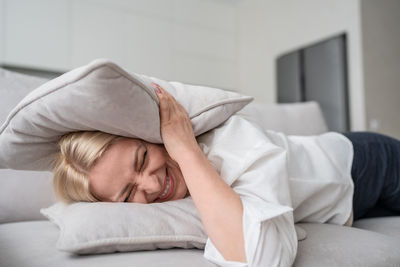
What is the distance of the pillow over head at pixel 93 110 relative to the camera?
61 cm

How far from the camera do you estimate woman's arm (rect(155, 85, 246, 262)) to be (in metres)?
0.65

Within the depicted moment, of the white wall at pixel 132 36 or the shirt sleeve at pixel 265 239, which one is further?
the white wall at pixel 132 36

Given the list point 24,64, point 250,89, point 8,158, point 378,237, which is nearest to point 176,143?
point 8,158

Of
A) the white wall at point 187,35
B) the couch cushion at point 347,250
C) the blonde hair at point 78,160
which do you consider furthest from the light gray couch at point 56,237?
the white wall at point 187,35

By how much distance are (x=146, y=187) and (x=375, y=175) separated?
2.56 ft

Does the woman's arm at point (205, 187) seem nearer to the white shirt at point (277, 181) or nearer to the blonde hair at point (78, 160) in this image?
the white shirt at point (277, 181)

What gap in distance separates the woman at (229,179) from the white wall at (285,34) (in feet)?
7.66

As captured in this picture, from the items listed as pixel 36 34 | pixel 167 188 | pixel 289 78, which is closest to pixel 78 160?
pixel 167 188

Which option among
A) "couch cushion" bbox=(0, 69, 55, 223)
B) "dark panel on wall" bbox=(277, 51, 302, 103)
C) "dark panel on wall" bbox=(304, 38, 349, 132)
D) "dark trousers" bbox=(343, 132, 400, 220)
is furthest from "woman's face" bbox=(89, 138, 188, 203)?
"dark panel on wall" bbox=(277, 51, 302, 103)

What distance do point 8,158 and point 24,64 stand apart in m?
2.70

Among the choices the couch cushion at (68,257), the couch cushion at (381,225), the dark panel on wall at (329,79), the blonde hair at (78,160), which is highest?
the dark panel on wall at (329,79)

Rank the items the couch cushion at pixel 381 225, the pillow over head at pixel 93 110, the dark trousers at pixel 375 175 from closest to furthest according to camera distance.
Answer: the pillow over head at pixel 93 110
the couch cushion at pixel 381 225
the dark trousers at pixel 375 175

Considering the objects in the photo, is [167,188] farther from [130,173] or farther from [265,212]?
[265,212]

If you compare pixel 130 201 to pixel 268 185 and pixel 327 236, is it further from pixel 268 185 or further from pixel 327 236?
pixel 327 236
